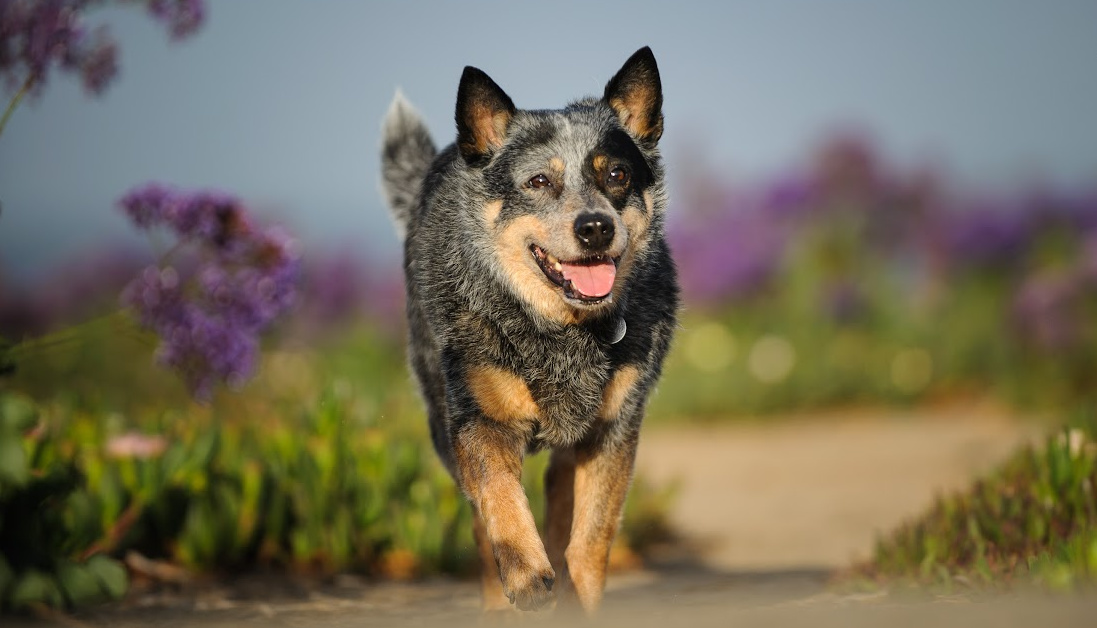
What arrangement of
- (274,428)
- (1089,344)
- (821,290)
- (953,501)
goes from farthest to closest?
(821,290), (1089,344), (274,428), (953,501)

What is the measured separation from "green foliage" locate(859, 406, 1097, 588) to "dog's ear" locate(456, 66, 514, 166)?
2.40 m

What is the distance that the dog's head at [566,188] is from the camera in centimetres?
365

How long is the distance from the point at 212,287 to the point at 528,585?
175 cm

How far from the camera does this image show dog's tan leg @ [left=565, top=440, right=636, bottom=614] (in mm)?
3891

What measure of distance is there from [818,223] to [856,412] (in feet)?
12.2

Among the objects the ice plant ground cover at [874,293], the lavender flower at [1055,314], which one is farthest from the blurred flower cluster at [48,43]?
the lavender flower at [1055,314]

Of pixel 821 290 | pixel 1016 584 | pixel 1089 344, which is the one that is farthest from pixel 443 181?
pixel 821 290

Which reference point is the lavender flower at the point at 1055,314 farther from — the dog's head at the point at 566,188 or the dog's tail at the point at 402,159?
the dog's head at the point at 566,188

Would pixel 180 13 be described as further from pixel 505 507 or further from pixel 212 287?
pixel 505 507

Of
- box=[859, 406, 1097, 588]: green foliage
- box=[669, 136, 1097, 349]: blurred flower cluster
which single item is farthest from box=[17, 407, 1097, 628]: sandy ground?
box=[669, 136, 1097, 349]: blurred flower cluster

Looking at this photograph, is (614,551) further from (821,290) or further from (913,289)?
(913,289)

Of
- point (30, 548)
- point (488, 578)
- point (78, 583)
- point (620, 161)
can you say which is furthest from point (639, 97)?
point (30, 548)

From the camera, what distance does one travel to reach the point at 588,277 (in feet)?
12.0

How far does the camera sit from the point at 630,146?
3928 mm
